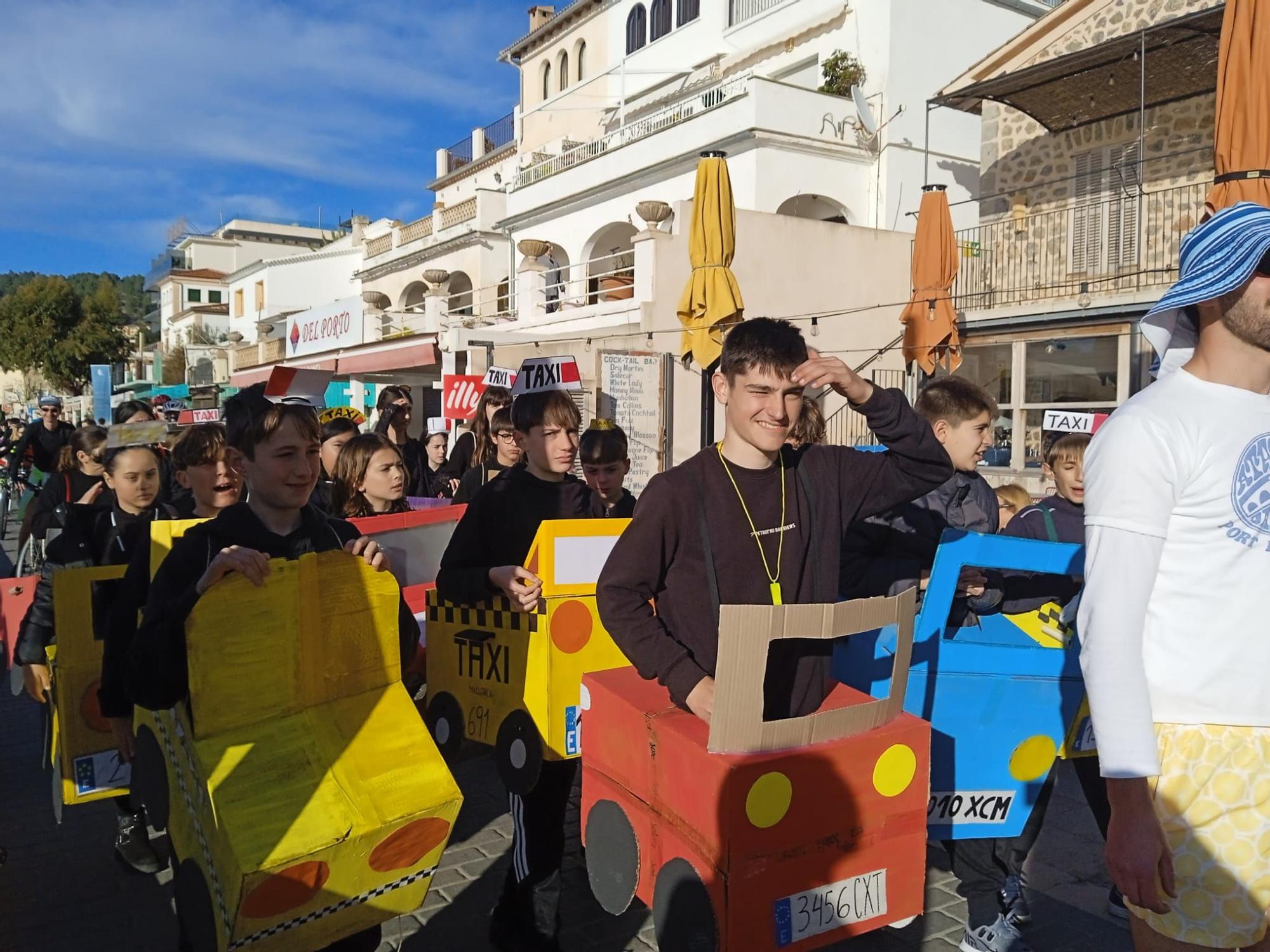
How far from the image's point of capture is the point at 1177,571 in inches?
72.7

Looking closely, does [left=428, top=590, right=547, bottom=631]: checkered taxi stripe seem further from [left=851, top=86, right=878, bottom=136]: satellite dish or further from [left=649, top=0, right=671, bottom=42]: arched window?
[left=649, top=0, right=671, bottom=42]: arched window

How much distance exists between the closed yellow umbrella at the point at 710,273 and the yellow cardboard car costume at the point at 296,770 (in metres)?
9.27

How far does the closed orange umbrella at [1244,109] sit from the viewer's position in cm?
635

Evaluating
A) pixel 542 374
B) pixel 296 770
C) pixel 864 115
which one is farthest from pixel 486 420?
pixel 864 115

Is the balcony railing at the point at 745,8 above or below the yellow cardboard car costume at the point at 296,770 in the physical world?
above

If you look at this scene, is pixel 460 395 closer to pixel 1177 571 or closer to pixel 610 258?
pixel 610 258

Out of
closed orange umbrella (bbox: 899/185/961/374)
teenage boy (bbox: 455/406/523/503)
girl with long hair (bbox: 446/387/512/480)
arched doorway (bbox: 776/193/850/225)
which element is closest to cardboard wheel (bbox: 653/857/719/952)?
teenage boy (bbox: 455/406/523/503)

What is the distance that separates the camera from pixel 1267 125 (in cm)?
634

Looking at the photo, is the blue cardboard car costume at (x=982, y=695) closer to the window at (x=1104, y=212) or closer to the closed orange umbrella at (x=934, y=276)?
the closed orange umbrella at (x=934, y=276)

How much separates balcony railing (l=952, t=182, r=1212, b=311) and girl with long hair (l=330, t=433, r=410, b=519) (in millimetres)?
11229

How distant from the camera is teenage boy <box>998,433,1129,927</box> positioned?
10.7ft

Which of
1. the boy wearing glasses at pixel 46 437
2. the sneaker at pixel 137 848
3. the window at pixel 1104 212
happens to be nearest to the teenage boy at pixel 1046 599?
the sneaker at pixel 137 848

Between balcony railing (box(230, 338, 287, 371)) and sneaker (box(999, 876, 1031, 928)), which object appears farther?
balcony railing (box(230, 338, 287, 371))

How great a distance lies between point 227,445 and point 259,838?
1301 millimetres
